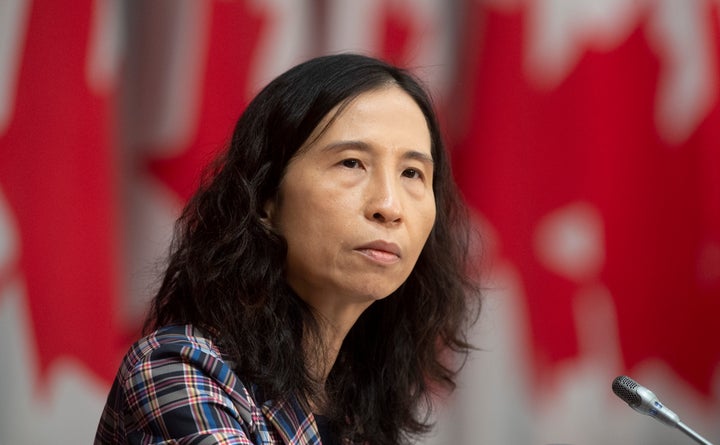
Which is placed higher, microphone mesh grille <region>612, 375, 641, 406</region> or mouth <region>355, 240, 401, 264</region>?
mouth <region>355, 240, 401, 264</region>

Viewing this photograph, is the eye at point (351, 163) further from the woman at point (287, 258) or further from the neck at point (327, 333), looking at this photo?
the neck at point (327, 333)

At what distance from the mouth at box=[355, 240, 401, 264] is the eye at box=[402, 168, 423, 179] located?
13 cm

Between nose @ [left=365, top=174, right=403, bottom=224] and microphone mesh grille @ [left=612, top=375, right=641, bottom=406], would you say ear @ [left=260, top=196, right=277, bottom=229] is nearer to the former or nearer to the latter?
nose @ [left=365, top=174, right=403, bottom=224]

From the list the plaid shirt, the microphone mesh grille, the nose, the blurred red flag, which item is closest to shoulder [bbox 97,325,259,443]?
the plaid shirt

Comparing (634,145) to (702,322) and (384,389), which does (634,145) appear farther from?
(384,389)

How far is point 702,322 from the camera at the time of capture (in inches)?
83.5

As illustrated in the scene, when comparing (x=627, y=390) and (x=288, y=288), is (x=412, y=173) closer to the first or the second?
(x=288, y=288)

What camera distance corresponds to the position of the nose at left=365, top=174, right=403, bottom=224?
1.32m

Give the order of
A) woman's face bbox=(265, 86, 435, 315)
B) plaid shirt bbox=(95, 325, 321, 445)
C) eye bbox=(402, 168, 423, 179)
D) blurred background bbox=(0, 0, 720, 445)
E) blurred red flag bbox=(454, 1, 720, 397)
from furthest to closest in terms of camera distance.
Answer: blurred red flag bbox=(454, 1, 720, 397) → blurred background bbox=(0, 0, 720, 445) → eye bbox=(402, 168, 423, 179) → woman's face bbox=(265, 86, 435, 315) → plaid shirt bbox=(95, 325, 321, 445)

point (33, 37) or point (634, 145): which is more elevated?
point (33, 37)

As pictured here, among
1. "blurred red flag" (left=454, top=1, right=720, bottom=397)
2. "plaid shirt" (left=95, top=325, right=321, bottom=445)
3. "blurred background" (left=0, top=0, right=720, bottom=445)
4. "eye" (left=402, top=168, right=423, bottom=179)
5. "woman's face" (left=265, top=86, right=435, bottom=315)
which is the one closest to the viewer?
"plaid shirt" (left=95, top=325, right=321, bottom=445)

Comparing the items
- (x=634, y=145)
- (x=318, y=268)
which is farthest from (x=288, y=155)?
(x=634, y=145)

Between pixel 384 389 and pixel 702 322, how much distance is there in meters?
0.87

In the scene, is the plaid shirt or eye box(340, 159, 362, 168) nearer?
the plaid shirt
